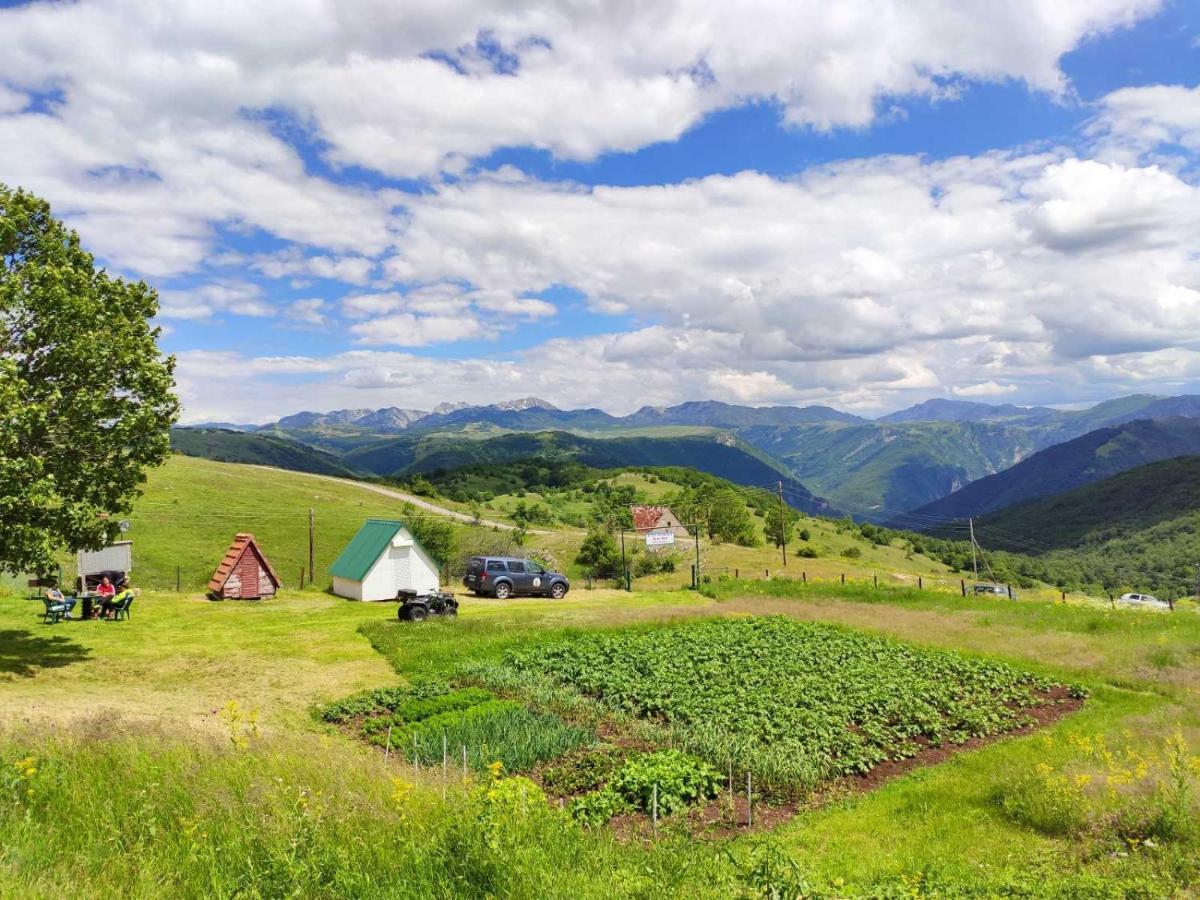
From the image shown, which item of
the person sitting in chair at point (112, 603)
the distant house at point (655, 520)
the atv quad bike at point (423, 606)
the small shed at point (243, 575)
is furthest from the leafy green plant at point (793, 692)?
the distant house at point (655, 520)

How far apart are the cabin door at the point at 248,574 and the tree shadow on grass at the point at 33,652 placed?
13288 mm

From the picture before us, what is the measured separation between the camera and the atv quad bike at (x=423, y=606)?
34.7m

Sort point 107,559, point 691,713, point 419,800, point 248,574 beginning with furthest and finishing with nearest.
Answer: point 248,574 → point 107,559 → point 691,713 → point 419,800

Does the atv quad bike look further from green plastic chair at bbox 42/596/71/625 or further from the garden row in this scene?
green plastic chair at bbox 42/596/71/625

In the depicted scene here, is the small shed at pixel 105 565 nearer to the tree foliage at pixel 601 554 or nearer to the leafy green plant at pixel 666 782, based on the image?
the leafy green plant at pixel 666 782

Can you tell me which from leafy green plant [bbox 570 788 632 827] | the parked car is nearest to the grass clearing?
leafy green plant [bbox 570 788 632 827]

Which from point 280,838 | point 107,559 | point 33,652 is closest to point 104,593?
point 107,559

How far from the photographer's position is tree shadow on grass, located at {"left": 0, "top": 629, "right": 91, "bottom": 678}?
22.0 metres

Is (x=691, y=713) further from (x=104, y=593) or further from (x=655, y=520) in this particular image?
(x=655, y=520)

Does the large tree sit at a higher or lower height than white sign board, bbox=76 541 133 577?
Result: higher

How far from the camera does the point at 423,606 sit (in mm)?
35000

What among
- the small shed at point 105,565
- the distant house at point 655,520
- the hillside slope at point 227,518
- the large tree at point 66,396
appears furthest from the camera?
the distant house at point 655,520

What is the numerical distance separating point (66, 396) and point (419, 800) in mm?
19436

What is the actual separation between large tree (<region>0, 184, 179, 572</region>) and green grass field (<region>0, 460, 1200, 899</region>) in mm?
5032
